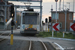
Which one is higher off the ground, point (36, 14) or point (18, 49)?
point (36, 14)

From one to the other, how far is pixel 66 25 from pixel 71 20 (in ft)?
8.26

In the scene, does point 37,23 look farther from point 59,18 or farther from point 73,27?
point 59,18

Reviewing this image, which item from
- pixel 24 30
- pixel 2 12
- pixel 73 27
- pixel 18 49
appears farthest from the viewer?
pixel 2 12

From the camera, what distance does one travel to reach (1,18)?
243ft

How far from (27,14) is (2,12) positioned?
49944mm

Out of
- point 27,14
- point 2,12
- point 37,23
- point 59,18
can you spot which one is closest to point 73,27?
point 37,23

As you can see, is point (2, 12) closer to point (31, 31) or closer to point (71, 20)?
point (71, 20)

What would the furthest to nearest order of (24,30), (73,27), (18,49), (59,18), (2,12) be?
1. (2,12)
2. (59,18)
3. (24,30)
4. (73,27)
5. (18,49)

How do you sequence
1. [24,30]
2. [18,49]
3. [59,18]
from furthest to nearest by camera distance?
[59,18], [24,30], [18,49]

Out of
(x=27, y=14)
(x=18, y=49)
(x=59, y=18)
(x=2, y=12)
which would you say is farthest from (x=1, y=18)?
(x=18, y=49)

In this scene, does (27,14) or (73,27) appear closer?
(73,27)

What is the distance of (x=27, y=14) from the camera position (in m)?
25.9

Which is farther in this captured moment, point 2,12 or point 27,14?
point 2,12

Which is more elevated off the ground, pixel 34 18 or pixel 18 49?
pixel 34 18
